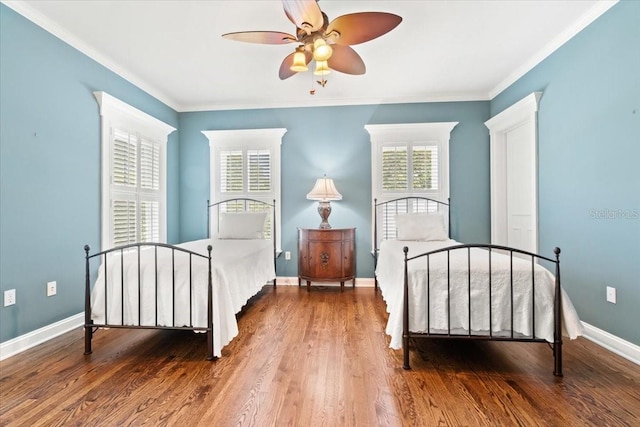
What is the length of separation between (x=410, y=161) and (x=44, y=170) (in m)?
3.99

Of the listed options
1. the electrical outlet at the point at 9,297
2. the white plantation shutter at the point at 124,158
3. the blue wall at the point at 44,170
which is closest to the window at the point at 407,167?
the white plantation shutter at the point at 124,158

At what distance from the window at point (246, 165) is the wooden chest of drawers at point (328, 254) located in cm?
66

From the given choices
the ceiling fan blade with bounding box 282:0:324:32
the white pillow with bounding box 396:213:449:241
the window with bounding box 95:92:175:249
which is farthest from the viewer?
the white pillow with bounding box 396:213:449:241

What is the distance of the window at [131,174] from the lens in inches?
125

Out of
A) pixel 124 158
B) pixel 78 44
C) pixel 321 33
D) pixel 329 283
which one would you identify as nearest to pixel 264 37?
pixel 321 33

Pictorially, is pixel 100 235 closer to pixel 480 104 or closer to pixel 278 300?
pixel 278 300

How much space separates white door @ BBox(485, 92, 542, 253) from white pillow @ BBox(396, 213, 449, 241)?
923mm

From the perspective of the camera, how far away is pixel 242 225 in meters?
4.02

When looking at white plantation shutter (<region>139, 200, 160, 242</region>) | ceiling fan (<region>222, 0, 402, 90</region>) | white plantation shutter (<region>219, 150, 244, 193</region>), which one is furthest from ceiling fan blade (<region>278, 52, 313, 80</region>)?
white plantation shutter (<region>139, 200, 160, 242</region>)

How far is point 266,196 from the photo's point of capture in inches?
175

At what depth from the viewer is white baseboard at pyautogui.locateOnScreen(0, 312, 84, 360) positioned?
2182 millimetres

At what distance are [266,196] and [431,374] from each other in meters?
3.20

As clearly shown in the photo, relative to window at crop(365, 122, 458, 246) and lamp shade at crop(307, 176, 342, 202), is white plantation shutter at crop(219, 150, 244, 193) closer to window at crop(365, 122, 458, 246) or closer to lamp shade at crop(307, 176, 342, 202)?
lamp shade at crop(307, 176, 342, 202)

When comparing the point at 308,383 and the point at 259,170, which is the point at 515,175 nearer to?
the point at 259,170
